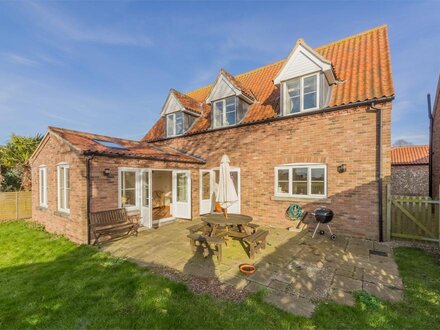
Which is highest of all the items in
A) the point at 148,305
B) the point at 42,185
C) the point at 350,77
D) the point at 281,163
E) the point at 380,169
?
the point at 350,77

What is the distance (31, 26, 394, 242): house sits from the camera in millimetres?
7602

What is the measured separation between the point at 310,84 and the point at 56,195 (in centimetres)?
1215

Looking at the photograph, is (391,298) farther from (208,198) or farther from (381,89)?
(208,198)

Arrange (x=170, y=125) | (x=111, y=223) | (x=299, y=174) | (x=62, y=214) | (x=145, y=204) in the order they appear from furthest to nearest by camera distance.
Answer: (x=170, y=125), (x=299, y=174), (x=145, y=204), (x=62, y=214), (x=111, y=223)

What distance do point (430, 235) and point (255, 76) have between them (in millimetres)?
11986

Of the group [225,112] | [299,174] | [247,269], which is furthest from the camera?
[225,112]

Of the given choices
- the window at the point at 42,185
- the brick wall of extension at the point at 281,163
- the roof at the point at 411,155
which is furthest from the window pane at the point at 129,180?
the roof at the point at 411,155

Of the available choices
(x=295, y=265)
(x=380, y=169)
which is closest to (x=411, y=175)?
(x=380, y=169)

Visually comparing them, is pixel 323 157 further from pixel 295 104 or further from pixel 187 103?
pixel 187 103

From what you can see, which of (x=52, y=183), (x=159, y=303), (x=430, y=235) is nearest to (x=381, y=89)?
(x=430, y=235)

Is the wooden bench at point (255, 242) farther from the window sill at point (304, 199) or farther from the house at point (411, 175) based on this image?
the house at point (411, 175)

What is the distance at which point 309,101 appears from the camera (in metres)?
9.08

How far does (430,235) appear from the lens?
709cm

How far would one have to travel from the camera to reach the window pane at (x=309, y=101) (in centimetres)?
895
